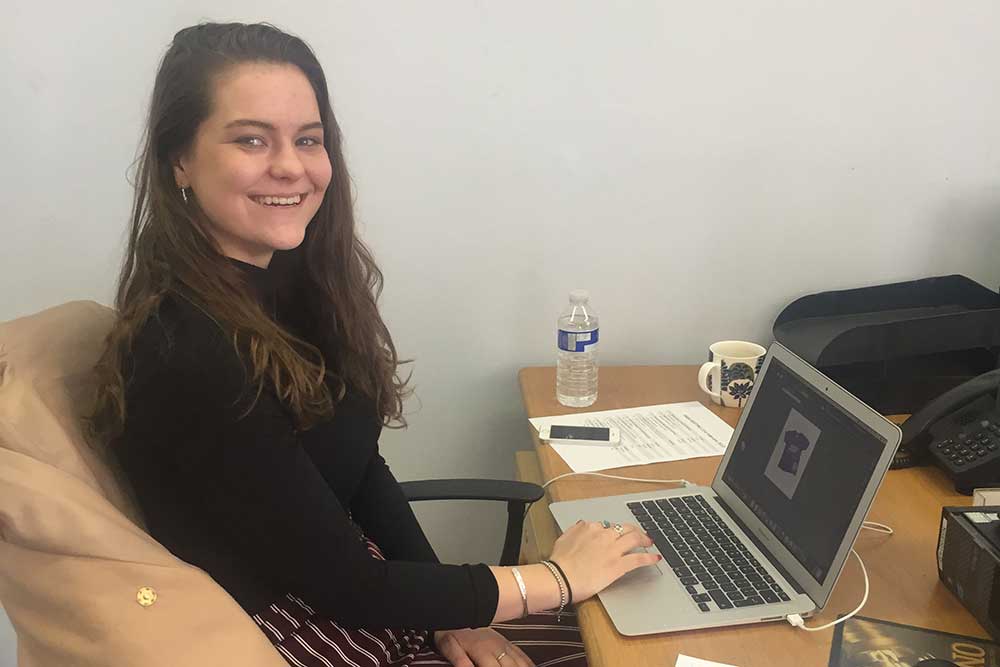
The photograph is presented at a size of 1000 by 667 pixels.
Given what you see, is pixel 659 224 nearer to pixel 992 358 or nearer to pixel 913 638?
pixel 992 358

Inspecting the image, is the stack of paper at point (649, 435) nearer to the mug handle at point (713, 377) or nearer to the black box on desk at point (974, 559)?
the mug handle at point (713, 377)

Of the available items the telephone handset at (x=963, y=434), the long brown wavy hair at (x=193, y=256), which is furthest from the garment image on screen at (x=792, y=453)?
the long brown wavy hair at (x=193, y=256)

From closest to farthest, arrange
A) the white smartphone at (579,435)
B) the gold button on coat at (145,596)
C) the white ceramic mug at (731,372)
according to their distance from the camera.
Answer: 1. the gold button on coat at (145,596)
2. the white smartphone at (579,435)
3. the white ceramic mug at (731,372)

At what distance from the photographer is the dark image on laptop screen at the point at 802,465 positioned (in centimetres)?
95

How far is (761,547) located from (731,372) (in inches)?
20.5

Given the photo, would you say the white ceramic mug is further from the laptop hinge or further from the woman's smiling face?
the woman's smiling face

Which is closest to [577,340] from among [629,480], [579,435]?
[579,435]

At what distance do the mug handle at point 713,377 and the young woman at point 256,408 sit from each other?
0.55 metres

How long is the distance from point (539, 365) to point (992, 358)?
867 millimetres

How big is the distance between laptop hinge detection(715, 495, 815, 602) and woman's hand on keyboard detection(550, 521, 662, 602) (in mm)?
131

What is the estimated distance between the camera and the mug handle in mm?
1568

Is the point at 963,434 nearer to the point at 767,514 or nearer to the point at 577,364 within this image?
the point at 767,514

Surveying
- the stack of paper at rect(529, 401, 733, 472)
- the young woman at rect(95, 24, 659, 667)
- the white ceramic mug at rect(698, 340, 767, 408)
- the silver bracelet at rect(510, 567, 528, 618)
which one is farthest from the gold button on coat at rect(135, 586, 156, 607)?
the white ceramic mug at rect(698, 340, 767, 408)

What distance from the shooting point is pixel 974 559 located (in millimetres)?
942
